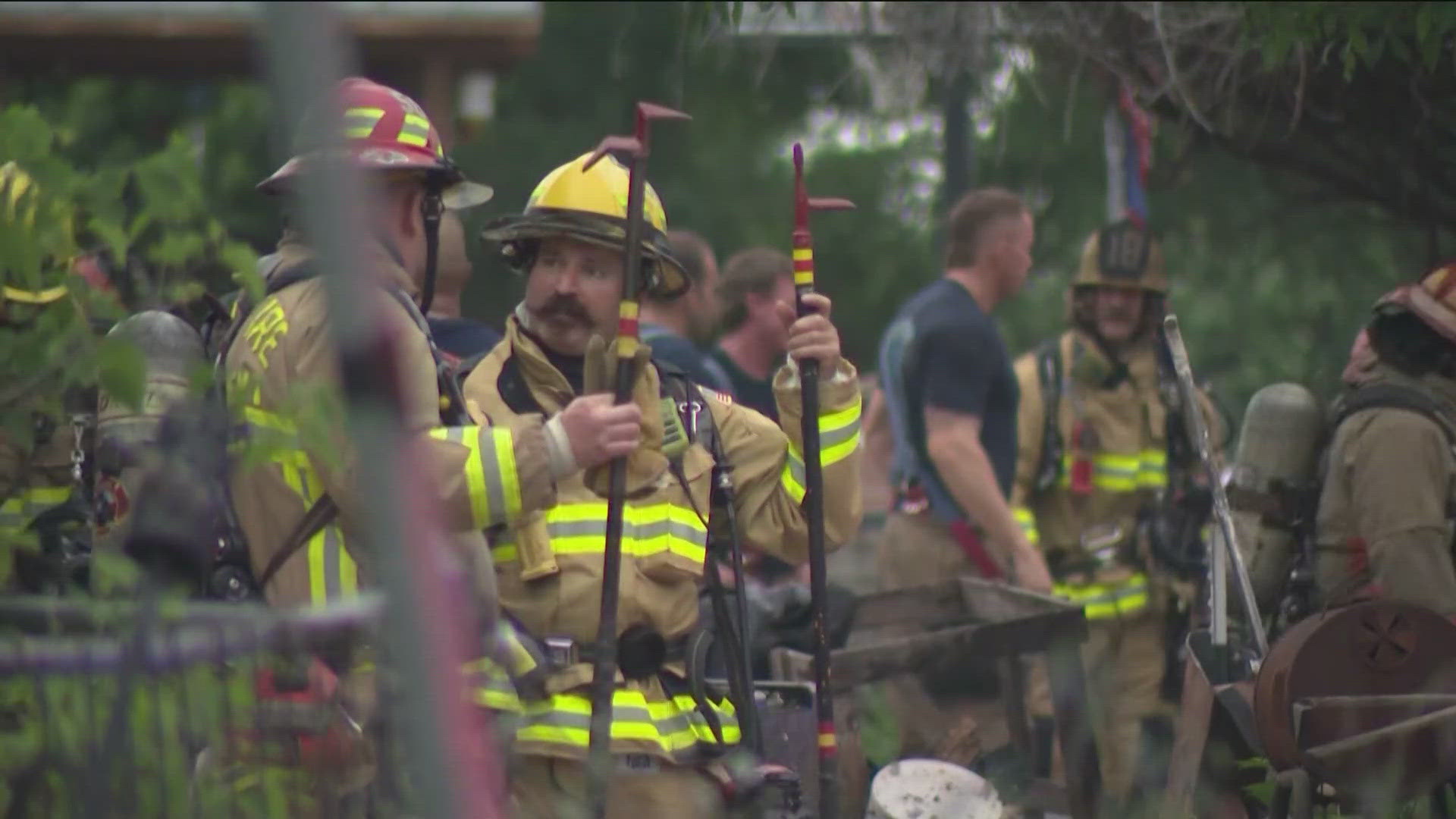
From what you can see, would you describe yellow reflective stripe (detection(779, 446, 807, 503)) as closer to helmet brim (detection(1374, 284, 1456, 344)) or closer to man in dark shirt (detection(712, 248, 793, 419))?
helmet brim (detection(1374, 284, 1456, 344))

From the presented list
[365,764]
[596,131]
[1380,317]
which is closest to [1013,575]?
[1380,317]

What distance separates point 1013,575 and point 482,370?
12.1 ft

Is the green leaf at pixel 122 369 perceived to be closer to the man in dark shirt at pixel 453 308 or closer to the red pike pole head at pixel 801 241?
the red pike pole head at pixel 801 241

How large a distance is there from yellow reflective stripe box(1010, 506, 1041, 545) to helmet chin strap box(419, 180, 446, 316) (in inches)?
155

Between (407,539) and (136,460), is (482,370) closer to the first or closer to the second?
(136,460)

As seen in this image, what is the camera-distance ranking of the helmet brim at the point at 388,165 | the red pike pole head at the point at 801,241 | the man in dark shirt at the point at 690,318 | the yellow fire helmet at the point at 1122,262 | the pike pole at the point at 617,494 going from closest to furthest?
the pike pole at the point at 617,494 < the helmet brim at the point at 388,165 < the red pike pole head at the point at 801,241 < the man in dark shirt at the point at 690,318 < the yellow fire helmet at the point at 1122,262

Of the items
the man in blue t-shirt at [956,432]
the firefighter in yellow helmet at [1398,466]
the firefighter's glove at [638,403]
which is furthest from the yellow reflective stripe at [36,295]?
the man in blue t-shirt at [956,432]

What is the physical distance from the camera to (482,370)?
494 cm

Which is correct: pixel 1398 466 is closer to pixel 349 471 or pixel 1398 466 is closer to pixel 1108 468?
pixel 1108 468

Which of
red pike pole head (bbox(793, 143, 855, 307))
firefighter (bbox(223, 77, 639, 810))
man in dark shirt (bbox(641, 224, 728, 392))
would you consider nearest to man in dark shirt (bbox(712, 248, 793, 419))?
man in dark shirt (bbox(641, 224, 728, 392))

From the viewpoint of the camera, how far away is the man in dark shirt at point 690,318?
293 inches

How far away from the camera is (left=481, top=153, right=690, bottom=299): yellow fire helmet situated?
4.90 meters

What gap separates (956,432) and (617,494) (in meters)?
3.70

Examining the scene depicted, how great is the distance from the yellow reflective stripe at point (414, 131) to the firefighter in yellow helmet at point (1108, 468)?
400 cm
